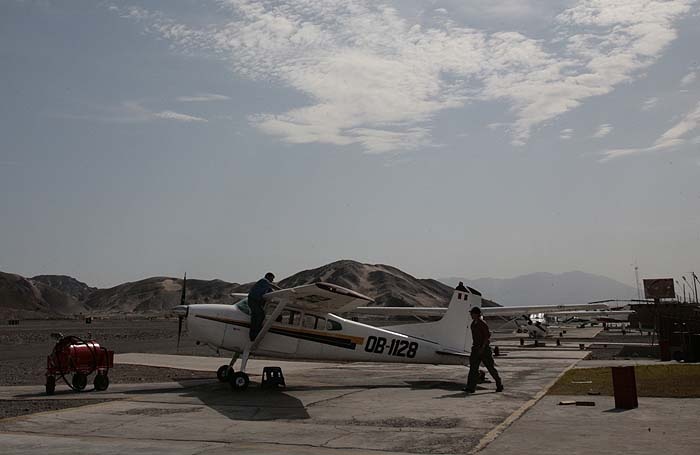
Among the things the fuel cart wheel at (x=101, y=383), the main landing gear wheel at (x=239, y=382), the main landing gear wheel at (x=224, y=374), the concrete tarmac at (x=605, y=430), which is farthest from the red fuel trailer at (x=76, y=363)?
the concrete tarmac at (x=605, y=430)

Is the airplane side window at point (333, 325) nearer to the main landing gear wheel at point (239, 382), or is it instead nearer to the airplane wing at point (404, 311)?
the main landing gear wheel at point (239, 382)

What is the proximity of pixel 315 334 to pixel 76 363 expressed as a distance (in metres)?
5.46

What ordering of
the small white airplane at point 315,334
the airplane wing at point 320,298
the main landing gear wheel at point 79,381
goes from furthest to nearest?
the small white airplane at point 315,334 → the main landing gear wheel at point 79,381 → the airplane wing at point 320,298

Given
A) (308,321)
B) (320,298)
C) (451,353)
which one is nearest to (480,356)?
(451,353)

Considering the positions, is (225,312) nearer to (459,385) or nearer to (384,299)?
(459,385)

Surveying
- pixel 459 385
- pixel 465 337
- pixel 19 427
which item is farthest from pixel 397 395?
pixel 19 427

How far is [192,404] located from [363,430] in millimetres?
4322

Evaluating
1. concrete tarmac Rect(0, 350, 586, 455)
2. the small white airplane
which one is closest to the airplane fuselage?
the small white airplane

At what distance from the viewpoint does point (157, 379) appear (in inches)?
699

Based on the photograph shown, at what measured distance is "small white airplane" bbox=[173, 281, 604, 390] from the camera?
15.5 meters

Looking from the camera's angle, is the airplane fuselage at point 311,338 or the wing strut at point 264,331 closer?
the wing strut at point 264,331

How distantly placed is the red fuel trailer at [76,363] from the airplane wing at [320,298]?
13.1 ft

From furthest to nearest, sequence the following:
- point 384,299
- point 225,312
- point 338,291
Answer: point 384,299, point 225,312, point 338,291

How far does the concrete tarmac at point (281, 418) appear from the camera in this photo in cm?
850
